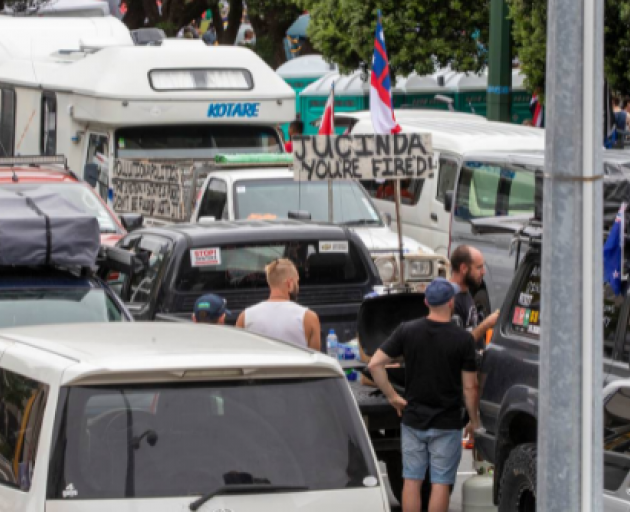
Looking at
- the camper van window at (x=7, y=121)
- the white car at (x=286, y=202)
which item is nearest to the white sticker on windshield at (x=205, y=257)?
the white car at (x=286, y=202)

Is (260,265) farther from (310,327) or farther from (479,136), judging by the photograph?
(479,136)

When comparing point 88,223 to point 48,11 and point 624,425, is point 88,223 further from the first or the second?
point 48,11

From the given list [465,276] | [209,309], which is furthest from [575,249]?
[465,276]

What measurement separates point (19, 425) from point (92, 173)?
493 inches

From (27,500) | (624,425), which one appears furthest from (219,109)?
(27,500)

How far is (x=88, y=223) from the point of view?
9836 millimetres

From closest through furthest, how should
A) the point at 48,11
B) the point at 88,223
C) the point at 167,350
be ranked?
the point at 167,350 → the point at 88,223 → the point at 48,11

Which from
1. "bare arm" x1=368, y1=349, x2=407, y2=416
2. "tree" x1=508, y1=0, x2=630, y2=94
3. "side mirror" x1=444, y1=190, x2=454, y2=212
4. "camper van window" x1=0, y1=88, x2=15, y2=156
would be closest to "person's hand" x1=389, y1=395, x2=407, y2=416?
"bare arm" x1=368, y1=349, x2=407, y2=416

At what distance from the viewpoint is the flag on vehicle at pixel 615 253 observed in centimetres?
674

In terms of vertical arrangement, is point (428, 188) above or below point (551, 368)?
below

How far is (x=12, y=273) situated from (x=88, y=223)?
616mm

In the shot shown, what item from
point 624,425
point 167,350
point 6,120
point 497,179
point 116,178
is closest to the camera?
point 167,350

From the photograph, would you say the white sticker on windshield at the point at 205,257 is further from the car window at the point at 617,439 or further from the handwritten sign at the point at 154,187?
the handwritten sign at the point at 154,187

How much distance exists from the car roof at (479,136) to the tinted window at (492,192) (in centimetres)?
52
